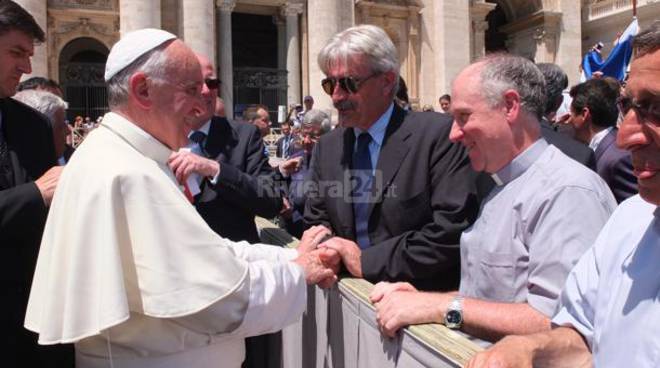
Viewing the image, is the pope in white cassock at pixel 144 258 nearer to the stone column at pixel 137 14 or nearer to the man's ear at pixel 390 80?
the man's ear at pixel 390 80

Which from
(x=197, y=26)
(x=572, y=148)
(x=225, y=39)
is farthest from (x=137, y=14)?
(x=572, y=148)

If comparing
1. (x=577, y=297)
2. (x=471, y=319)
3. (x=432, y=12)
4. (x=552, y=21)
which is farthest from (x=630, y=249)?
(x=552, y=21)

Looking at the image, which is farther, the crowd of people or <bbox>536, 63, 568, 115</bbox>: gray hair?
<bbox>536, 63, 568, 115</bbox>: gray hair

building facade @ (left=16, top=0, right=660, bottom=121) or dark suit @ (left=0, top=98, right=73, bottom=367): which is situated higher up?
building facade @ (left=16, top=0, right=660, bottom=121)

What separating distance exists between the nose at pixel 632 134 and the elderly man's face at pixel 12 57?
9.23ft

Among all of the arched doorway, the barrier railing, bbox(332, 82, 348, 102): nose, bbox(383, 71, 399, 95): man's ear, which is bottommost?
the barrier railing

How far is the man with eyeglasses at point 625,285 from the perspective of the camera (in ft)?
→ 4.71

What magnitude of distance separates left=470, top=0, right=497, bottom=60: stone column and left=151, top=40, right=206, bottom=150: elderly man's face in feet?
77.2

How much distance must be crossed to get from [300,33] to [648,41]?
21.0 metres

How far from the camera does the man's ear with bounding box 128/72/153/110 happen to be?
7.03ft

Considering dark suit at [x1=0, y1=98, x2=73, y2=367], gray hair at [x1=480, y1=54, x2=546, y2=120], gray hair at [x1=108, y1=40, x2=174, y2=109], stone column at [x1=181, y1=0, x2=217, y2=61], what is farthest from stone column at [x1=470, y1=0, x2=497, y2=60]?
gray hair at [x1=108, y1=40, x2=174, y2=109]

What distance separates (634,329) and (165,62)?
5.85 feet

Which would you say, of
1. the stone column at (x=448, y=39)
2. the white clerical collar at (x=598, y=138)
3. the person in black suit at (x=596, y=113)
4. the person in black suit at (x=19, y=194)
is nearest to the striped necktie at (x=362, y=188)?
the person in black suit at (x=19, y=194)

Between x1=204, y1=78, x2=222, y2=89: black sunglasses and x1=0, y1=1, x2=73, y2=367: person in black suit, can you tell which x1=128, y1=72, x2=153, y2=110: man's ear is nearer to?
x1=0, y1=1, x2=73, y2=367: person in black suit
